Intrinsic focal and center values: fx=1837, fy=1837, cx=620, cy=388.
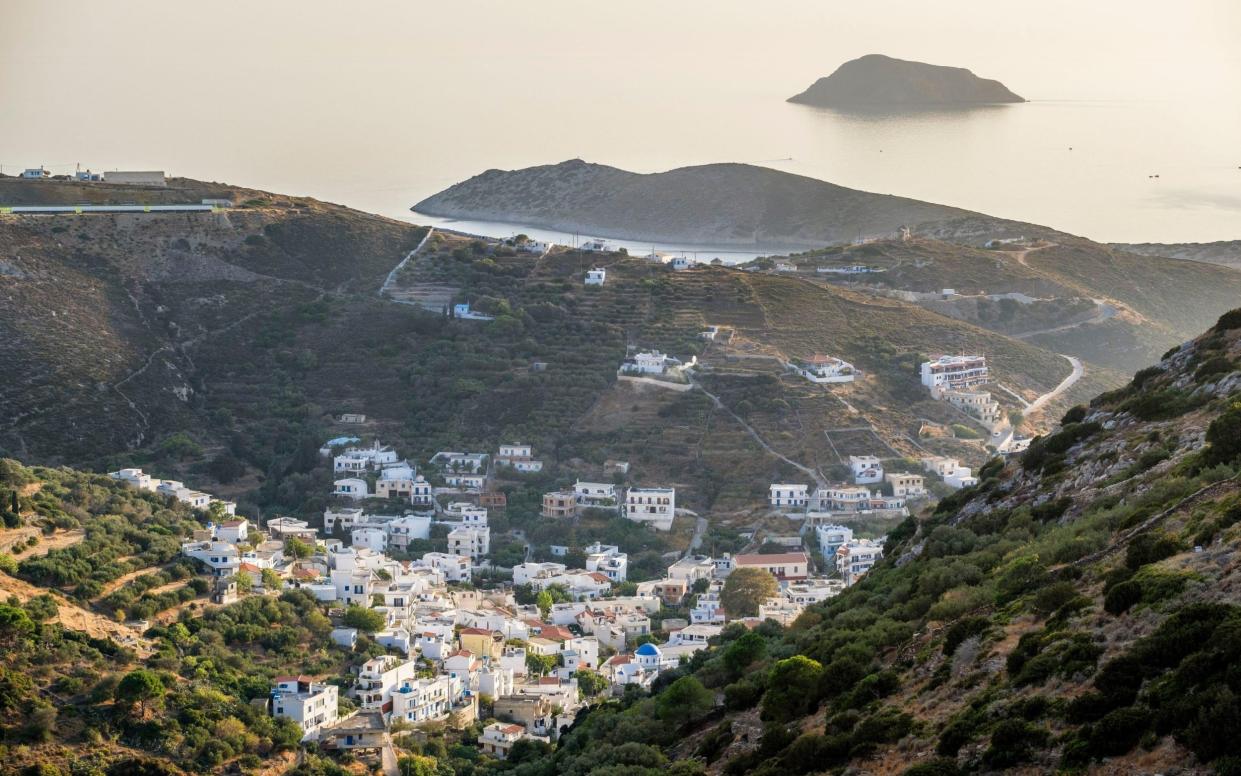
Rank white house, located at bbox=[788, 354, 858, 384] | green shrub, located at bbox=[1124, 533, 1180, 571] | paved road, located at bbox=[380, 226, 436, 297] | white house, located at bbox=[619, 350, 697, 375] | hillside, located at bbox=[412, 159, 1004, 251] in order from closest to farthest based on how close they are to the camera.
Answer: green shrub, located at bbox=[1124, 533, 1180, 571] → white house, located at bbox=[788, 354, 858, 384] → white house, located at bbox=[619, 350, 697, 375] → paved road, located at bbox=[380, 226, 436, 297] → hillside, located at bbox=[412, 159, 1004, 251]

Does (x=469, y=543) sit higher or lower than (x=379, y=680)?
higher

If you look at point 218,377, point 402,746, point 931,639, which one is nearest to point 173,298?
point 218,377

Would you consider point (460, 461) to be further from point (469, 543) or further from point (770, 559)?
point (770, 559)

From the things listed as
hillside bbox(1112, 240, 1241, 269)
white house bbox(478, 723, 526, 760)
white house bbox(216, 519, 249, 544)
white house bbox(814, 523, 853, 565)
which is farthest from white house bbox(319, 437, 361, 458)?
hillside bbox(1112, 240, 1241, 269)

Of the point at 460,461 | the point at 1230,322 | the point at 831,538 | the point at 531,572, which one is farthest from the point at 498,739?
the point at 460,461

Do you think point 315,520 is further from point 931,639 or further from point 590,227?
point 590,227

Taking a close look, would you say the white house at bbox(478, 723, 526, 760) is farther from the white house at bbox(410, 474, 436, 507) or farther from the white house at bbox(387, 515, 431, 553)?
the white house at bbox(410, 474, 436, 507)

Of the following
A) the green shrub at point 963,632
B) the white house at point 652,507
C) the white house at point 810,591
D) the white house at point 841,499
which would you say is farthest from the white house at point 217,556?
the green shrub at point 963,632
